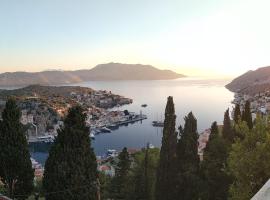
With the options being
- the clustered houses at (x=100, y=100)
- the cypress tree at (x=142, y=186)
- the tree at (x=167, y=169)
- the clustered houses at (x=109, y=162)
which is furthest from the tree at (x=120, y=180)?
the clustered houses at (x=100, y=100)

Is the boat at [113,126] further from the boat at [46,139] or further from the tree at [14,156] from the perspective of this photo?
the tree at [14,156]

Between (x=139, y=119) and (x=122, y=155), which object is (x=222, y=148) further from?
(x=139, y=119)

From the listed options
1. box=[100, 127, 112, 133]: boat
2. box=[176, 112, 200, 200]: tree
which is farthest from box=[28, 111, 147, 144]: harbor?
box=[176, 112, 200, 200]: tree

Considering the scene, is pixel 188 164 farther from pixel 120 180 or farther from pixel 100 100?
pixel 100 100

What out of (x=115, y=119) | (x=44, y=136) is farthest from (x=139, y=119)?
(x=44, y=136)

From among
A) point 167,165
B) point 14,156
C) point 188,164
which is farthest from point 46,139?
point 14,156

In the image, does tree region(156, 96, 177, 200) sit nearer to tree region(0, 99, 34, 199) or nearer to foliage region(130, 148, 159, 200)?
foliage region(130, 148, 159, 200)
